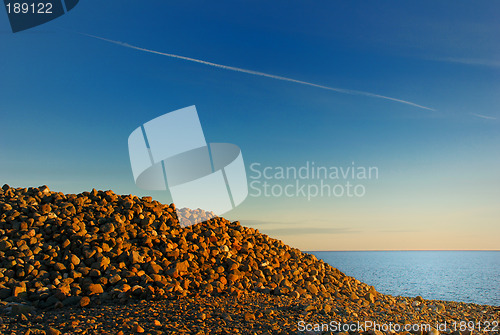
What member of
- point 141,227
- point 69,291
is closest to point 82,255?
point 69,291

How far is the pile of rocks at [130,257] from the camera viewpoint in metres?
7.89

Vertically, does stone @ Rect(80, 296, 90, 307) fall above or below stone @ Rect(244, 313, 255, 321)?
above

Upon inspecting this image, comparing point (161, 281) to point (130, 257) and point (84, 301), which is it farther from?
point (84, 301)

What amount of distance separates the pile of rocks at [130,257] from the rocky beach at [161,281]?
31mm

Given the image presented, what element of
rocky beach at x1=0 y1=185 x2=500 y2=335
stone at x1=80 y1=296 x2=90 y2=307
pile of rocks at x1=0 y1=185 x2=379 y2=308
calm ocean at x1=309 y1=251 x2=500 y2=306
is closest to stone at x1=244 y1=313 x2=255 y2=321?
rocky beach at x1=0 y1=185 x2=500 y2=335

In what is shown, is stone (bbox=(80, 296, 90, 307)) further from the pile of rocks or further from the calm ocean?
the calm ocean

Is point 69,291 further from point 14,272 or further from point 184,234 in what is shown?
point 184,234

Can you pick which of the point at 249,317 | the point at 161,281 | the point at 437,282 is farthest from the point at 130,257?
the point at 437,282

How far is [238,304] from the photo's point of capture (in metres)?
7.27

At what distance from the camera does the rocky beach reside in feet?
20.5

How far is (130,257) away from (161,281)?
1.27 meters

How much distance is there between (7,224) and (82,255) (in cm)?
293

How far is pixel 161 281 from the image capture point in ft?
26.3

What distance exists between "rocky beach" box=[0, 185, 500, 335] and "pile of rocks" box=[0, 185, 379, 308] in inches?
1.2
